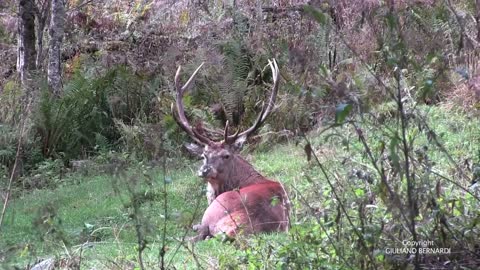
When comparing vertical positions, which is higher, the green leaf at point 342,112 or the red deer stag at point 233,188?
the green leaf at point 342,112

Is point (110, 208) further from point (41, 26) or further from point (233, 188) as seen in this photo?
point (41, 26)

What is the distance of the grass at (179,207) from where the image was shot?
561 cm

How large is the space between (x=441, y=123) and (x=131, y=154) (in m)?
4.56

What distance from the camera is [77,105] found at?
13695 millimetres

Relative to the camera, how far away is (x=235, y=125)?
13.0 m

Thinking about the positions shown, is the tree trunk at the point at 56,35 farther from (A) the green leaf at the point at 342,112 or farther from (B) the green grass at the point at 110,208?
(A) the green leaf at the point at 342,112

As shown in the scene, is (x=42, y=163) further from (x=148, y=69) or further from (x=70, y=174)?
(x=148, y=69)

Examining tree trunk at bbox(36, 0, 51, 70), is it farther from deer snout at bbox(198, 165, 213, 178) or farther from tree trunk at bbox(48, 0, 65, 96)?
deer snout at bbox(198, 165, 213, 178)

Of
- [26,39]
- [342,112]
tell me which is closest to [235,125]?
[26,39]

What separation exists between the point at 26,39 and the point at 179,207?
630 cm

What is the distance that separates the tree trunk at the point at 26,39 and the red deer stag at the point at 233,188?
221 inches

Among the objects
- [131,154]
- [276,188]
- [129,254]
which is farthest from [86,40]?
[129,254]

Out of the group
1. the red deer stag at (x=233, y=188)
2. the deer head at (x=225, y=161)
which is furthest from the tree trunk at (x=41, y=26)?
the deer head at (x=225, y=161)

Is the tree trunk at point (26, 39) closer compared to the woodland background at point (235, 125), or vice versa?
the woodland background at point (235, 125)
